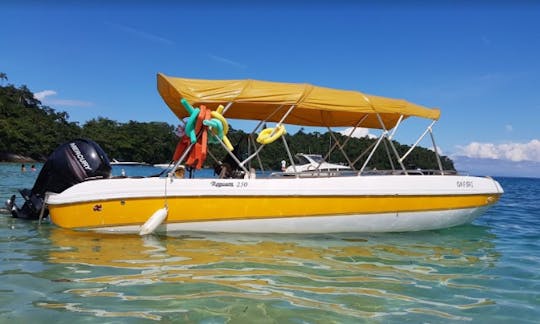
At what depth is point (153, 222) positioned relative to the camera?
777 cm

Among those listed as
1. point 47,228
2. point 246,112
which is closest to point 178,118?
point 246,112

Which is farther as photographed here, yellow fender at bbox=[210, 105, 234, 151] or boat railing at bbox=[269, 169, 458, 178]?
boat railing at bbox=[269, 169, 458, 178]

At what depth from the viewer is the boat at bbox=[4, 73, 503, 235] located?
8.01 m

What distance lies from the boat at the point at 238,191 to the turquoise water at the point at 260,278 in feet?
1.02

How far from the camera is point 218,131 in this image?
8188 millimetres

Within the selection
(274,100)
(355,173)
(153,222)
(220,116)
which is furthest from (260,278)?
(355,173)

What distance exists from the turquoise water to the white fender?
18 centimetres

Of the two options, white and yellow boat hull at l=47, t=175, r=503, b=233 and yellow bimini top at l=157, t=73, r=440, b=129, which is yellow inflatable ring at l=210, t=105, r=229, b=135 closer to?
yellow bimini top at l=157, t=73, r=440, b=129

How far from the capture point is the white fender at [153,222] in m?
7.76

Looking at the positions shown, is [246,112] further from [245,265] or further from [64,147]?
[245,265]

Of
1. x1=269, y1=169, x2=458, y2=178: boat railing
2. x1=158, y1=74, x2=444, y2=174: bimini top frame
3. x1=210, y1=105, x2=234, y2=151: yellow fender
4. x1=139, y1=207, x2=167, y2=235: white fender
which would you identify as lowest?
x1=139, y1=207, x2=167, y2=235: white fender

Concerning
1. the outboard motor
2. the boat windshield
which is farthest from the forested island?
the outboard motor

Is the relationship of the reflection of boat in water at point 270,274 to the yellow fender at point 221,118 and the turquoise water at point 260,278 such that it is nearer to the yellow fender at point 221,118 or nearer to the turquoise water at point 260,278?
the turquoise water at point 260,278

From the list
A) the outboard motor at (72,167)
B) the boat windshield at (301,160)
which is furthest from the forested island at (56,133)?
the outboard motor at (72,167)
